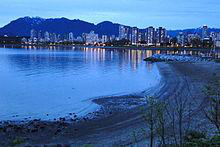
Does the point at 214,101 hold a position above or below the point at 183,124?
above

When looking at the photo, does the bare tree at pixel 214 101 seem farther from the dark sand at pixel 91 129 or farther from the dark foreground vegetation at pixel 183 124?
the dark sand at pixel 91 129

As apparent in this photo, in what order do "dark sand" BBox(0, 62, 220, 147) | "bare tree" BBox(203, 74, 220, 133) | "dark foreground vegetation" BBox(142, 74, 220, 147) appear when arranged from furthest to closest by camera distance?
1. "dark sand" BBox(0, 62, 220, 147)
2. "bare tree" BBox(203, 74, 220, 133)
3. "dark foreground vegetation" BBox(142, 74, 220, 147)

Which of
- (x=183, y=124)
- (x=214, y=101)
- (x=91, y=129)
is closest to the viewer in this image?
(x=214, y=101)

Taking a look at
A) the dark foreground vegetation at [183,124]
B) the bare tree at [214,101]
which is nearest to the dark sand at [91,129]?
the dark foreground vegetation at [183,124]

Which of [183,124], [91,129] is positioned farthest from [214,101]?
[91,129]

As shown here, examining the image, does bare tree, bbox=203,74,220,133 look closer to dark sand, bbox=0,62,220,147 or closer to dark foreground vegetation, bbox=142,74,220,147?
dark foreground vegetation, bbox=142,74,220,147

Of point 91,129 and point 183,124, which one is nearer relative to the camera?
point 183,124

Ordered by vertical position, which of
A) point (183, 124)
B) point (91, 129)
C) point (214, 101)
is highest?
point (214, 101)

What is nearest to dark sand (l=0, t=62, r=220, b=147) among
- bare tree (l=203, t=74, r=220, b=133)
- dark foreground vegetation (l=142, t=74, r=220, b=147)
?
dark foreground vegetation (l=142, t=74, r=220, b=147)

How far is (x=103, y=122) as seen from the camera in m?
17.8

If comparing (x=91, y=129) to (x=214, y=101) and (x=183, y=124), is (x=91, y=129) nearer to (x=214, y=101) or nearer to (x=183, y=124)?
(x=183, y=124)

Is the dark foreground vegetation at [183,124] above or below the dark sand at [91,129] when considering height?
above

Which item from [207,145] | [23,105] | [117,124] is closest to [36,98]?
[23,105]

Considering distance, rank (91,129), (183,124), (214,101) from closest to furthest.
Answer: (214,101)
(183,124)
(91,129)
